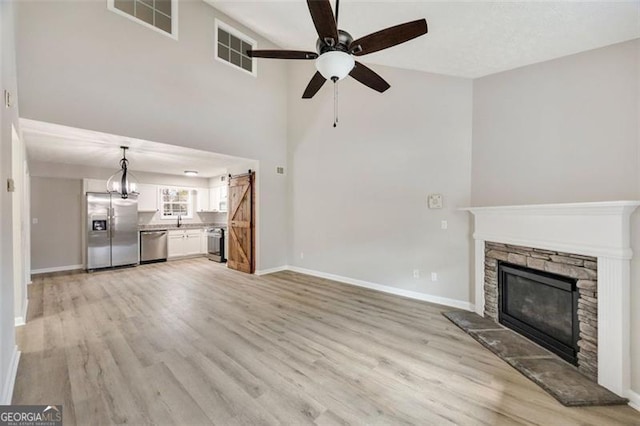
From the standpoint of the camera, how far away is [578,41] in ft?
7.89

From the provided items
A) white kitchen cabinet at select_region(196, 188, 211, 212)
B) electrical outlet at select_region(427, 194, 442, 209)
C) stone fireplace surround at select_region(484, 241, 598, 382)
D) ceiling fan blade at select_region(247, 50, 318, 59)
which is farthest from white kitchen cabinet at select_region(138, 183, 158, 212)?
stone fireplace surround at select_region(484, 241, 598, 382)

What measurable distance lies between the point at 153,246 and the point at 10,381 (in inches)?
212

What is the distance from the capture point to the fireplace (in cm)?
233

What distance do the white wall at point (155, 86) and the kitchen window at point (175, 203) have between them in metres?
3.92

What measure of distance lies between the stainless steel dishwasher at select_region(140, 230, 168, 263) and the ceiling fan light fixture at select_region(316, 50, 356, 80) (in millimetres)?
6710

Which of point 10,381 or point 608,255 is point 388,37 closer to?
point 608,255

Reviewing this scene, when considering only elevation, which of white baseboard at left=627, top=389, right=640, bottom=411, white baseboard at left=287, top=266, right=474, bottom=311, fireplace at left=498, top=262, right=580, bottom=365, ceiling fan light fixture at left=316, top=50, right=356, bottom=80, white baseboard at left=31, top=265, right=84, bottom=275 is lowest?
white baseboard at left=627, top=389, right=640, bottom=411

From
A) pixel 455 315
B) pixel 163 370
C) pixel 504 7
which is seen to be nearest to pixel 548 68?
pixel 504 7

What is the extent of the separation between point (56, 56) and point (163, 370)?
3805 mm

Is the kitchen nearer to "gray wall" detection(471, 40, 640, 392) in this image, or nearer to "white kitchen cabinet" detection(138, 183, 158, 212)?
"white kitchen cabinet" detection(138, 183, 158, 212)

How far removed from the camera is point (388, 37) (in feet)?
6.59

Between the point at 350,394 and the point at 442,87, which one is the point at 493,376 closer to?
the point at 350,394

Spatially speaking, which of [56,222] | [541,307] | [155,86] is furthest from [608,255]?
[56,222]

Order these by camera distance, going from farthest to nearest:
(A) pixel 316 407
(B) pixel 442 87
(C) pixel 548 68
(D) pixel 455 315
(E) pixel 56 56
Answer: (B) pixel 442 87
(D) pixel 455 315
(E) pixel 56 56
(C) pixel 548 68
(A) pixel 316 407
